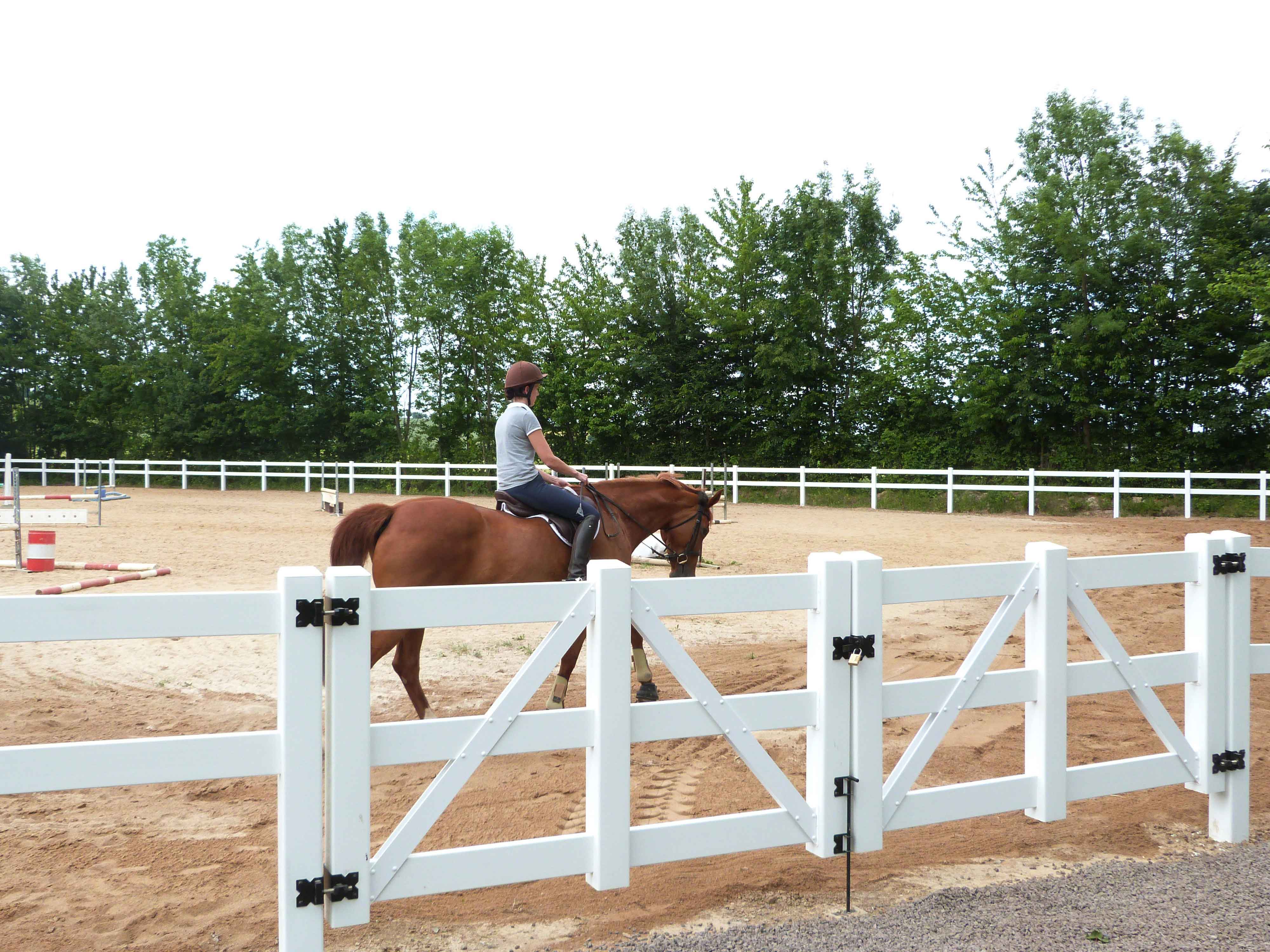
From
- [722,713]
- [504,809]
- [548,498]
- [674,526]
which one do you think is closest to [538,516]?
[548,498]

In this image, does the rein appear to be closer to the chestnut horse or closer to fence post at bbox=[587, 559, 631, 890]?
the chestnut horse

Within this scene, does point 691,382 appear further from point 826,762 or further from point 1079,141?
point 826,762

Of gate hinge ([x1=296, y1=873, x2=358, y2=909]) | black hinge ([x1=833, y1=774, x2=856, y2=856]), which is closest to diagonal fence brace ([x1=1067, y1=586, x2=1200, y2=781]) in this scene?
black hinge ([x1=833, y1=774, x2=856, y2=856])

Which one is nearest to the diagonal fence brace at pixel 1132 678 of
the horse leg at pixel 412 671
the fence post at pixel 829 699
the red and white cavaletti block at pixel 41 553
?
the fence post at pixel 829 699

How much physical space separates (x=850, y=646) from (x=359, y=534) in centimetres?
346

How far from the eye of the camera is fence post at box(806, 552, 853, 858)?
11.0 feet

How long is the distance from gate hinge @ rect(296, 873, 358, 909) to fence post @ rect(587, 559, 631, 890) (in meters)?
0.76

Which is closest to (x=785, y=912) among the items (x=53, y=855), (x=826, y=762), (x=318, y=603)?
(x=826, y=762)

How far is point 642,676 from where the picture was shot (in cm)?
638

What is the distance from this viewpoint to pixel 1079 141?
30.2m

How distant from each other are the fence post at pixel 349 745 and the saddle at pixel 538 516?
11.9 feet

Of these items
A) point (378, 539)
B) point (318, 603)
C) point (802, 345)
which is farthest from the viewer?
point (802, 345)

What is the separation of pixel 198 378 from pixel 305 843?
1684 inches

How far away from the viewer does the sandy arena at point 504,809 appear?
10.9 feet
